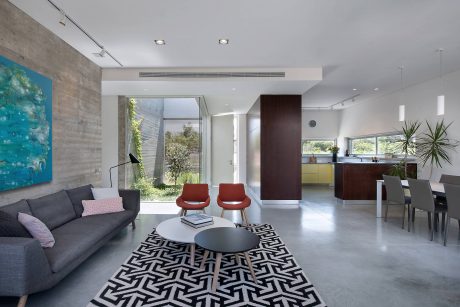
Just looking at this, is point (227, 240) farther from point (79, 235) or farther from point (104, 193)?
point (104, 193)

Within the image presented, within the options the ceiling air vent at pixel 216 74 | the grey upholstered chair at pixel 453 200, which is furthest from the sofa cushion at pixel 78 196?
the grey upholstered chair at pixel 453 200

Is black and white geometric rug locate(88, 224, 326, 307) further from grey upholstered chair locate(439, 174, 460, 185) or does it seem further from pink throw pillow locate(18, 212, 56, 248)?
grey upholstered chair locate(439, 174, 460, 185)

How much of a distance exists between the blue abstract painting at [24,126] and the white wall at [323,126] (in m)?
8.22

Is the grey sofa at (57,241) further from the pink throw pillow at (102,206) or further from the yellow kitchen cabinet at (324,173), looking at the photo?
the yellow kitchen cabinet at (324,173)

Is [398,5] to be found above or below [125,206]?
above

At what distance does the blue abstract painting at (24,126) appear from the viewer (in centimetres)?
271

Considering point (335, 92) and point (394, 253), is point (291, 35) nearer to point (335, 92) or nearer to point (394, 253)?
point (394, 253)

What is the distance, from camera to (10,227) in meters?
2.29

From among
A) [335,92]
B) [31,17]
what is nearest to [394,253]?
[335,92]

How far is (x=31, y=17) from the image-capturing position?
308 cm

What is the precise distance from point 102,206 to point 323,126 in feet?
27.1

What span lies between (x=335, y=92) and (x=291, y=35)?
400 cm

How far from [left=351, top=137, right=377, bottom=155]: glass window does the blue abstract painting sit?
847cm

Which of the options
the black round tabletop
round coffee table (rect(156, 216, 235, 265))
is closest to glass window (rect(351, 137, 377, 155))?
round coffee table (rect(156, 216, 235, 265))
